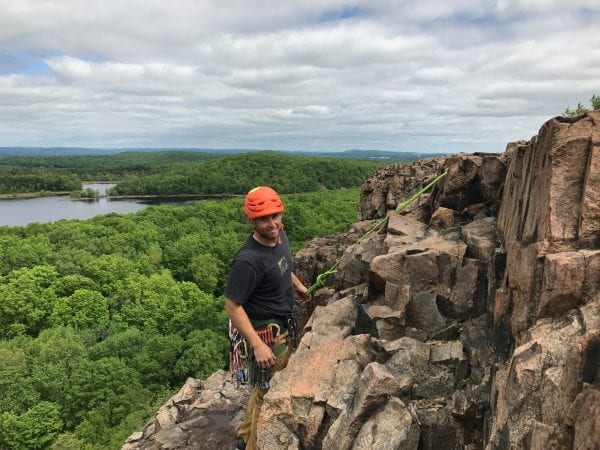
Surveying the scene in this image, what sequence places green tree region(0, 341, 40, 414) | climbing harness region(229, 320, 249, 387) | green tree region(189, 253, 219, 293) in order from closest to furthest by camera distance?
climbing harness region(229, 320, 249, 387), green tree region(0, 341, 40, 414), green tree region(189, 253, 219, 293)

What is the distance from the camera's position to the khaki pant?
7797 millimetres

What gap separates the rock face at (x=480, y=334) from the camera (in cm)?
509

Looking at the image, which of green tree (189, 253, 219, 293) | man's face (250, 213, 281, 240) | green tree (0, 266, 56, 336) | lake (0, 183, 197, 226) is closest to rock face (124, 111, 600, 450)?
man's face (250, 213, 281, 240)

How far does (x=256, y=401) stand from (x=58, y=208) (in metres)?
167

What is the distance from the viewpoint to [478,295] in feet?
26.0

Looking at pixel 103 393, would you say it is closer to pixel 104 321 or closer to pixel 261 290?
pixel 104 321

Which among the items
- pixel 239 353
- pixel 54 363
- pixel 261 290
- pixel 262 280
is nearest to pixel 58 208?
pixel 54 363

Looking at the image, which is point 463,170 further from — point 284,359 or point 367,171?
point 367,171

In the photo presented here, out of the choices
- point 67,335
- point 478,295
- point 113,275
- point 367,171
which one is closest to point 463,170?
point 478,295

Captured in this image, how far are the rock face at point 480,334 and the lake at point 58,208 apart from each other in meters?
131

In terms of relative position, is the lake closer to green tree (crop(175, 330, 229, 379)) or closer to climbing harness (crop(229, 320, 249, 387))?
green tree (crop(175, 330, 229, 379))

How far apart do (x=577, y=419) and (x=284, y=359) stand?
491 centimetres

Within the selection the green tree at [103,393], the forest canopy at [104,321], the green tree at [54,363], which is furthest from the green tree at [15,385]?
the green tree at [103,393]

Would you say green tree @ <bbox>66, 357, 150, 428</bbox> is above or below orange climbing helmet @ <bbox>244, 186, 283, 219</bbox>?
below
